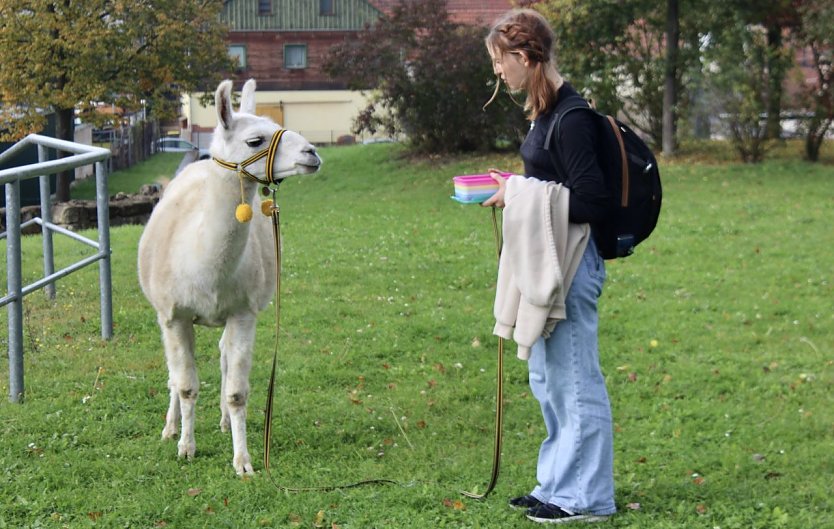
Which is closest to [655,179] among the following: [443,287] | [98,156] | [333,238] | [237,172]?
[237,172]

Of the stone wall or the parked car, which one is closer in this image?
the stone wall

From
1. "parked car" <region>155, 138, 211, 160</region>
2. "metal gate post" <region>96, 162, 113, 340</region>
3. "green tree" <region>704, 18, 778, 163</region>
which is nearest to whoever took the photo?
"metal gate post" <region>96, 162, 113, 340</region>

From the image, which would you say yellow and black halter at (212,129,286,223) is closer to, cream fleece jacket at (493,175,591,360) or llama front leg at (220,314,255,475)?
llama front leg at (220,314,255,475)

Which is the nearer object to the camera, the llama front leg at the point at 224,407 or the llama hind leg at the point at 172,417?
the llama hind leg at the point at 172,417

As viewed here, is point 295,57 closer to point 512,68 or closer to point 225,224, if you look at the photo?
point 225,224

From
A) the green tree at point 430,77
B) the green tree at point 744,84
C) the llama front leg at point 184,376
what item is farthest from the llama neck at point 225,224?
the green tree at point 430,77

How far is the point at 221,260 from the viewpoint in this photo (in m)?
5.05

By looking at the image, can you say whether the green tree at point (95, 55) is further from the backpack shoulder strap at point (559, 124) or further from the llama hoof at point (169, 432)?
the backpack shoulder strap at point (559, 124)

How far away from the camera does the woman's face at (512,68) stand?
399 cm

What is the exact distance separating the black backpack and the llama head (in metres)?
1.25

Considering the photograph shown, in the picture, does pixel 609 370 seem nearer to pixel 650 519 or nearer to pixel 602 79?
pixel 650 519

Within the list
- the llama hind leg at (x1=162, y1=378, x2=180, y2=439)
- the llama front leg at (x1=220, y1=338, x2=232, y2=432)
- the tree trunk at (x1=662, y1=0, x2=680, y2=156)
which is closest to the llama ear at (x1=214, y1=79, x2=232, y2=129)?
the llama front leg at (x1=220, y1=338, x2=232, y2=432)

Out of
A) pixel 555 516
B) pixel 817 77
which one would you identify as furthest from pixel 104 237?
pixel 817 77

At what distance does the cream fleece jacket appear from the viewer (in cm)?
406
